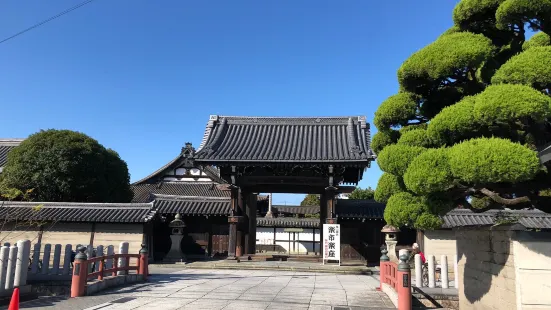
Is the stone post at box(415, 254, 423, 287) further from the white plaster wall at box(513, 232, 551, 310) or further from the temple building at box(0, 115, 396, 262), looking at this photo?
the temple building at box(0, 115, 396, 262)

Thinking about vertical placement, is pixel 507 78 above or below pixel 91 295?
above

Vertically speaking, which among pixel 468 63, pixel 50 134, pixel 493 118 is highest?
pixel 50 134

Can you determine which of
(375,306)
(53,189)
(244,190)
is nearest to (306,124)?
(244,190)

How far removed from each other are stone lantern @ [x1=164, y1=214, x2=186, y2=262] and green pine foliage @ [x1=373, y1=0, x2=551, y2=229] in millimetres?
14979

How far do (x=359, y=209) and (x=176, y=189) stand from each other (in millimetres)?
16564

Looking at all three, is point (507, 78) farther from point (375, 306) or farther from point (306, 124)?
point (306, 124)

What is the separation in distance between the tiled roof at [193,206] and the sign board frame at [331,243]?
20.4 feet

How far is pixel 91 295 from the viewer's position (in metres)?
10.1

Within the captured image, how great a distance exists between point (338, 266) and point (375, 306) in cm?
957

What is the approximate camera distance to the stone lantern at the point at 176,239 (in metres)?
21.3

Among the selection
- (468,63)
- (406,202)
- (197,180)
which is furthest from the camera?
(197,180)

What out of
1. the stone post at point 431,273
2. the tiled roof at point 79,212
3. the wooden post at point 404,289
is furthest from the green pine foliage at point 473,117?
the tiled roof at point 79,212

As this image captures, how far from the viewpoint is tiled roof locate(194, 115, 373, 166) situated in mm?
20594

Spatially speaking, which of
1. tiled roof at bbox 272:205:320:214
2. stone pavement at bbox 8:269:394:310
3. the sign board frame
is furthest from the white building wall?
stone pavement at bbox 8:269:394:310
